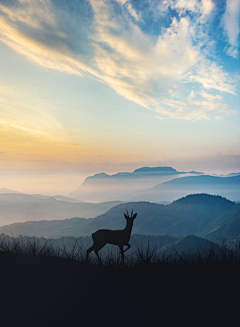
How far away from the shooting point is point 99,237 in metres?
6.58

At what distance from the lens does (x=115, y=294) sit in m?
4.54

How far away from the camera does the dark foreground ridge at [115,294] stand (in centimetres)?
369

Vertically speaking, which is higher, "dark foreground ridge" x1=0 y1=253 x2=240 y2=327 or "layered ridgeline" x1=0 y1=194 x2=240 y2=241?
"dark foreground ridge" x1=0 y1=253 x2=240 y2=327

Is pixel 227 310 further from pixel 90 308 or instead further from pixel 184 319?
pixel 90 308

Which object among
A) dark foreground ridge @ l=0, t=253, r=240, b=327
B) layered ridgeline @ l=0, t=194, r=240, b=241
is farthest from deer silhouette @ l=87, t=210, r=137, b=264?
layered ridgeline @ l=0, t=194, r=240, b=241

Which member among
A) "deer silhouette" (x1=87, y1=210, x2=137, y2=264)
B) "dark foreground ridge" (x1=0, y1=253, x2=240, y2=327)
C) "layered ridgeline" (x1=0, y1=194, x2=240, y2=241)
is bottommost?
"layered ridgeline" (x1=0, y1=194, x2=240, y2=241)

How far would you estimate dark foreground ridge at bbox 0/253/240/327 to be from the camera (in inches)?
145

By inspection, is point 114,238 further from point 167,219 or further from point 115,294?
point 167,219

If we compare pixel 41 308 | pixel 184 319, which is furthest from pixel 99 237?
pixel 184 319

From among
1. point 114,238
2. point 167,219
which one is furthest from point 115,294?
point 167,219

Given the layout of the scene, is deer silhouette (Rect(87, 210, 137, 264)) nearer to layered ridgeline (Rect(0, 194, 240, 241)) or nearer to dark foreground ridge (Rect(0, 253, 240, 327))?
dark foreground ridge (Rect(0, 253, 240, 327))

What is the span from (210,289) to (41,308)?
3.98 m

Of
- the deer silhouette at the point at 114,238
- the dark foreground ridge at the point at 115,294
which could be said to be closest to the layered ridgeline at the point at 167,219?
the deer silhouette at the point at 114,238

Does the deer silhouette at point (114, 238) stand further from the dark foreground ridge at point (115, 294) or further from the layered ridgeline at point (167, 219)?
the layered ridgeline at point (167, 219)
